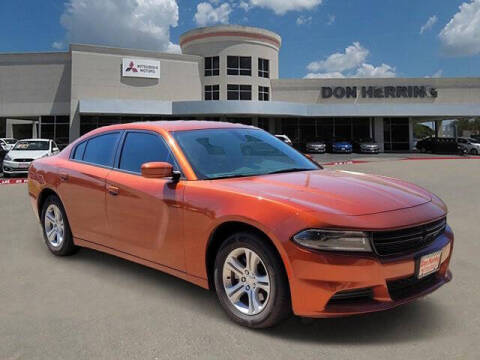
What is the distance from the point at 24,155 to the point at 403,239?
17.3 m

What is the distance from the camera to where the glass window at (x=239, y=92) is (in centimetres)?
4647

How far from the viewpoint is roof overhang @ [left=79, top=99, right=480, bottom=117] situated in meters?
38.6

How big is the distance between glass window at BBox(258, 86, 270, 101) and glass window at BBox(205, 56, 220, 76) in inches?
190

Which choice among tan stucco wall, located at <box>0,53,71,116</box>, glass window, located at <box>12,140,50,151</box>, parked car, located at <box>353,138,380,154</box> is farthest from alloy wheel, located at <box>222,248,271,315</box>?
tan stucco wall, located at <box>0,53,71,116</box>

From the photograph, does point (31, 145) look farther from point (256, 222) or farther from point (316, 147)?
point (316, 147)

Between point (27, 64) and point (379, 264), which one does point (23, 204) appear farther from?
point (27, 64)

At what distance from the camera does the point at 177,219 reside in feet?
11.9

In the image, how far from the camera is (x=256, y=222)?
305 cm

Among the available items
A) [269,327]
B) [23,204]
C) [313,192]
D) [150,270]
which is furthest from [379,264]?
[23,204]

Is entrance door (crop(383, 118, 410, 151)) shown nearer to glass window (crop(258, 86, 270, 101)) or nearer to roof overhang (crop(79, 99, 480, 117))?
roof overhang (crop(79, 99, 480, 117))

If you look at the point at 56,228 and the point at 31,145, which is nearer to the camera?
the point at 56,228

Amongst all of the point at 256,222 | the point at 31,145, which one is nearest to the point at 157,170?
the point at 256,222

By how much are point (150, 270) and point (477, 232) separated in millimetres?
4697

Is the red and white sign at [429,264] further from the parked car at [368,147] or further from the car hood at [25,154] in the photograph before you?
the parked car at [368,147]
